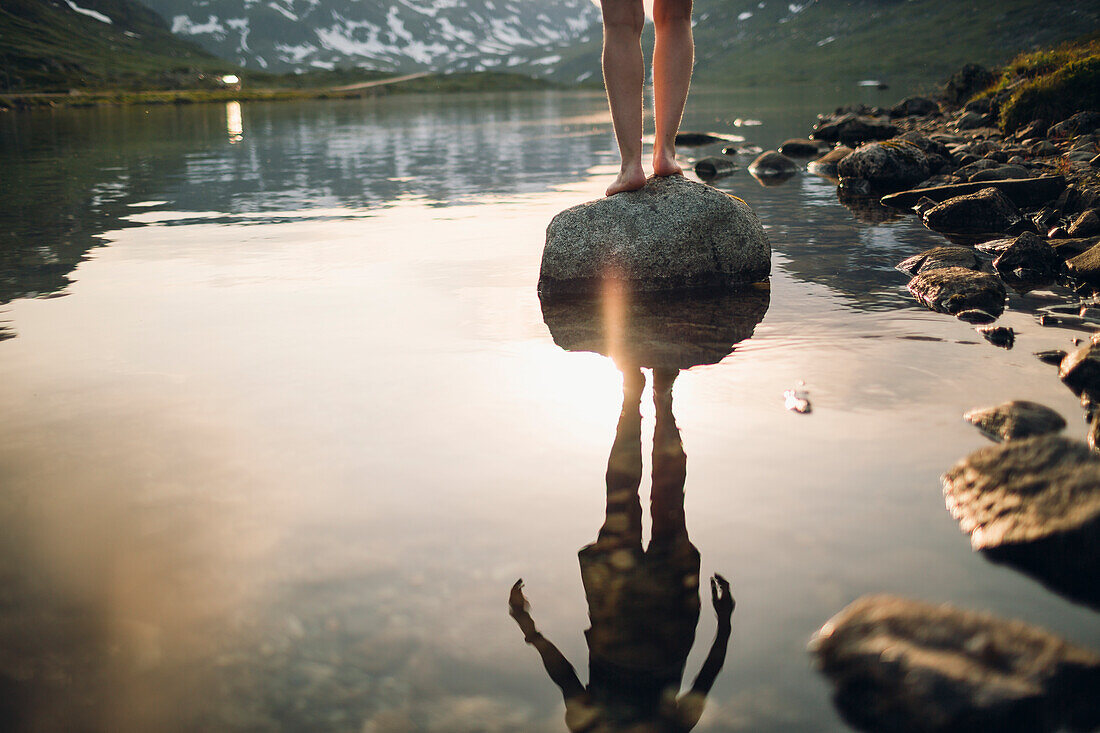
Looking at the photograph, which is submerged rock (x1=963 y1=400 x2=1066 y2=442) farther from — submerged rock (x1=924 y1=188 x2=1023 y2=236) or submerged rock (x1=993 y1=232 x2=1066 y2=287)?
submerged rock (x1=924 y1=188 x2=1023 y2=236)

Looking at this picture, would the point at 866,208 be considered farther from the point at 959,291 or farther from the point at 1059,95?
the point at 1059,95

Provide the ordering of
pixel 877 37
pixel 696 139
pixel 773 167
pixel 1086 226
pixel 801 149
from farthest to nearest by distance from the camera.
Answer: pixel 877 37
pixel 696 139
pixel 801 149
pixel 773 167
pixel 1086 226

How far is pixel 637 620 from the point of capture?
2.25 m

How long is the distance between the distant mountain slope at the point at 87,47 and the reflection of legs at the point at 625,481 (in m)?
88.2

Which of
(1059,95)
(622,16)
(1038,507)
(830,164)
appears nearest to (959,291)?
(622,16)

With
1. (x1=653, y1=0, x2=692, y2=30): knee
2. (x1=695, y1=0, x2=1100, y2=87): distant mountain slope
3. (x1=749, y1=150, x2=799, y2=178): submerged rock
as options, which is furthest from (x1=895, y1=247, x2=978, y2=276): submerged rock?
(x1=695, y1=0, x2=1100, y2=87): distant mountain slope

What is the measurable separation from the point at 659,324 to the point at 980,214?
4.82 m

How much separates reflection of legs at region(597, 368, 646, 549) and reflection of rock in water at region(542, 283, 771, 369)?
22.3 inches

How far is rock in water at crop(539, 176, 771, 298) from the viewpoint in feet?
18.8

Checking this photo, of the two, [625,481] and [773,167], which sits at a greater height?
[773,167]

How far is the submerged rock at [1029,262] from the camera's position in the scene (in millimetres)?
5957

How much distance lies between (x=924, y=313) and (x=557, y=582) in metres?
3.67

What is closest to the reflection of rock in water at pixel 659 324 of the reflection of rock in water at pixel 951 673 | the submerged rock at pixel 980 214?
the reflection of rock in water at pixel 951 673

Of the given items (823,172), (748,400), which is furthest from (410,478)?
(823,172)
